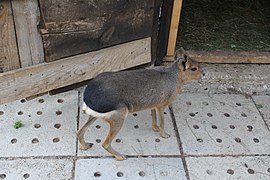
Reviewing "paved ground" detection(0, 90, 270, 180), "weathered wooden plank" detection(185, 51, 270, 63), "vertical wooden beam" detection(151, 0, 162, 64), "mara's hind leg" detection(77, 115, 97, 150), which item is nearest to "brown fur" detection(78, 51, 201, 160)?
"mara's hind leg" detection(77, 115, 97, 150)

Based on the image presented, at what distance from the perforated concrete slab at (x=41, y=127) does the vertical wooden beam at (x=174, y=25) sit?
1.04 meters

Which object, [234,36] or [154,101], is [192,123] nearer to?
[154,101]

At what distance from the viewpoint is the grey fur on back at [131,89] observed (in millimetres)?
2451

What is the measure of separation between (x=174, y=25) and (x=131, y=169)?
4.85ft

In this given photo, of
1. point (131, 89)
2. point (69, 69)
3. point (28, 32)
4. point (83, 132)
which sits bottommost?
point (83, 132)

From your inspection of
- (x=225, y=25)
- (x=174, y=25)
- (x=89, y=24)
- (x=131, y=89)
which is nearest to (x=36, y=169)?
(x=131, y=89)

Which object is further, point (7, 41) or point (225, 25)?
point (225, 25)

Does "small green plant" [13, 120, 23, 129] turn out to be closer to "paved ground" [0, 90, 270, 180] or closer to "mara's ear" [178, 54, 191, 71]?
"paved ground" [0, 90, 270, 180]

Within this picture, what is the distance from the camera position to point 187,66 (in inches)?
112

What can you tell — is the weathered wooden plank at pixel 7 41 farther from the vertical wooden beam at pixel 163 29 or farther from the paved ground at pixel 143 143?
the vertical wooden beam at pixel 163 29

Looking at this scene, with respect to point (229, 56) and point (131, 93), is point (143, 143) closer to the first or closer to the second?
point (131, 93)

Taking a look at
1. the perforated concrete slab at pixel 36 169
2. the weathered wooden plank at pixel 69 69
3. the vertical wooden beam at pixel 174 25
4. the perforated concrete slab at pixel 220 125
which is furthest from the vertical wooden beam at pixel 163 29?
the perforated concrete slab at pixel 36 169

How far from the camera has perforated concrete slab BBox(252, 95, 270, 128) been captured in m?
3.36

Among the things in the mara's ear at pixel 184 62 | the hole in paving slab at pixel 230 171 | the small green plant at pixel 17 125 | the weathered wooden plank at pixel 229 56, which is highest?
the mara's ear at pixel 184 62
